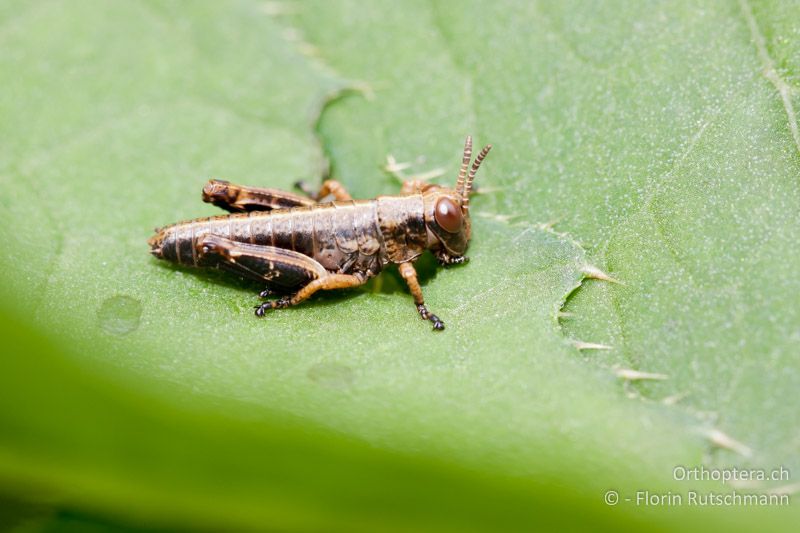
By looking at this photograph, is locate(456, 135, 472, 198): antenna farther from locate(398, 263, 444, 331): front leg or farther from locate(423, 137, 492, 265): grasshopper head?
locate(398, 263, 444, 331): front leg

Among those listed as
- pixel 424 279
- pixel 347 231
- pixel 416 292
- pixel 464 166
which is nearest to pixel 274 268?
pixel 347 231

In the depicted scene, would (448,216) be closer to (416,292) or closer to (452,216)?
(452,216)

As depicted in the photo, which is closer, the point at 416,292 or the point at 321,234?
the point at 416,292

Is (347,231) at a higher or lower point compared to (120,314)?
higher

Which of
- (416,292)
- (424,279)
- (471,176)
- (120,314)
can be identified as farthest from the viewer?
(424,279)

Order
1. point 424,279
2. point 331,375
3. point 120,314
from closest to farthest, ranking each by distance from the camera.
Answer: point 331,375, point 120,314, point 424,279

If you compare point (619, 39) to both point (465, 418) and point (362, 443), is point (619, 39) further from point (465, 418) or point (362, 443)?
point (362, 443)
